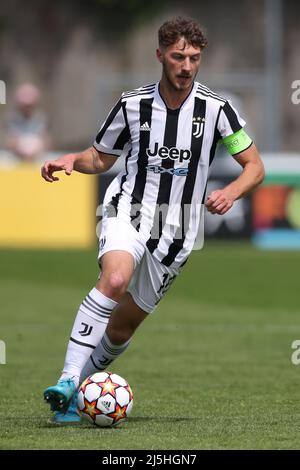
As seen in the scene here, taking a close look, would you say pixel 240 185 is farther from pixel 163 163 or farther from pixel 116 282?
pixel 116 282

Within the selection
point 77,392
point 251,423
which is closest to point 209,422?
point 251,423

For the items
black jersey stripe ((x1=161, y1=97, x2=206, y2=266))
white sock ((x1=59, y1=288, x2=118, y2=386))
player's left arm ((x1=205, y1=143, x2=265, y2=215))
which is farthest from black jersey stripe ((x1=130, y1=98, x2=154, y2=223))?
white sock ((x1=59, y1=288, x2=118, y2=386))

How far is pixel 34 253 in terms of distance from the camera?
19.5m

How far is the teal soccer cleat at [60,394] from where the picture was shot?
645 cm

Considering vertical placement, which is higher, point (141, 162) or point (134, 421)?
point (141, 162)

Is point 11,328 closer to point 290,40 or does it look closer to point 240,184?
point 240,184

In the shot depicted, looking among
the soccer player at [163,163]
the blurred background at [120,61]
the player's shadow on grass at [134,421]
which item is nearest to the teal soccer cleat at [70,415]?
the player's shadow on grass at [134,421]

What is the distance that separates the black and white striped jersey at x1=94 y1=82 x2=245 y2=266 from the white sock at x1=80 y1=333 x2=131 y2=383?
2.04 feet

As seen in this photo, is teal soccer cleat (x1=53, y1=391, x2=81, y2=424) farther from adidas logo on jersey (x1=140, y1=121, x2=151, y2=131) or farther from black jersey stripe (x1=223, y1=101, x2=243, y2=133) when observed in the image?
black jersey stripe (x1=223, y1=101, x2=243, y2=133)

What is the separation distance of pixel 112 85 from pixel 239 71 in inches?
180

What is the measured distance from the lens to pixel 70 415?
6.89 m

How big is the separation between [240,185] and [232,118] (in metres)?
0.47

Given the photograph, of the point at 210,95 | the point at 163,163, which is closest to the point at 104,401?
the point at 163,163

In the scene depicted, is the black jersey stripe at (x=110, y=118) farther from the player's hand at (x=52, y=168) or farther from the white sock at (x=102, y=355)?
the white sock at (x=102, y=355)
